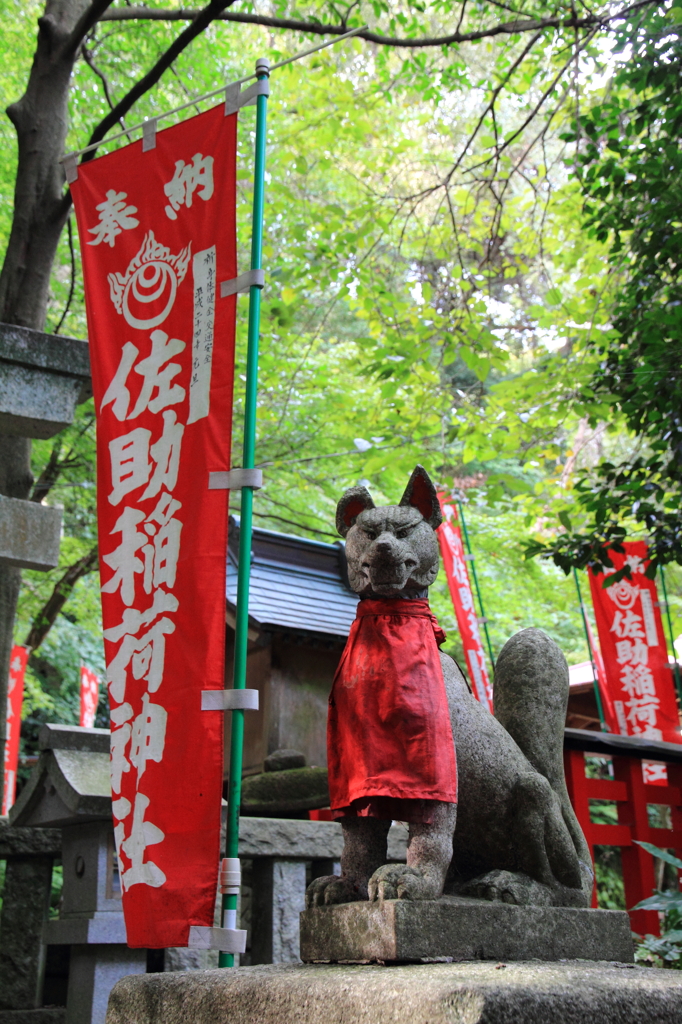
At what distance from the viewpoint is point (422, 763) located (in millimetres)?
2699

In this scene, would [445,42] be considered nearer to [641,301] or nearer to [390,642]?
[641,301]

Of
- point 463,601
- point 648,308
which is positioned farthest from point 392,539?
point 463,601

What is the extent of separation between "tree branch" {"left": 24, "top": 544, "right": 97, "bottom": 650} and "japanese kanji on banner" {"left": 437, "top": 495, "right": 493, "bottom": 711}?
477 cm

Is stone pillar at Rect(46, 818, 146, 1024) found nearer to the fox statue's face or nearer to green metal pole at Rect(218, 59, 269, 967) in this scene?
green metal pole at Rect(218, 59, 269, 967)

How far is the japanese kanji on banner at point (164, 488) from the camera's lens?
3.09 meters

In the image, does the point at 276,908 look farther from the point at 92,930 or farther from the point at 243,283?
the point at 243,283

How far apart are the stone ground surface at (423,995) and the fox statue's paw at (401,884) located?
0.20 metres

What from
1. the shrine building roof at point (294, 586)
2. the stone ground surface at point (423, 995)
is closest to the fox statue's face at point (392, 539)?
the stone ground surface at point (423, 995)

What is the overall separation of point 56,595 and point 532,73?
8728 mm

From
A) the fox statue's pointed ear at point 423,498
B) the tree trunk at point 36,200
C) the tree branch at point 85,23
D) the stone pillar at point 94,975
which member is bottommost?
the stone pillar at point 94,975

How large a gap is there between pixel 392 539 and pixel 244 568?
668mm

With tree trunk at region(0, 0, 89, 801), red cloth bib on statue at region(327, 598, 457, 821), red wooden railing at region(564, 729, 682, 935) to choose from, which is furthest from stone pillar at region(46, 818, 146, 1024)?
red wooden railing at region(564, 729, 682, 935)

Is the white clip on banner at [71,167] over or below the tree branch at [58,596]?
over

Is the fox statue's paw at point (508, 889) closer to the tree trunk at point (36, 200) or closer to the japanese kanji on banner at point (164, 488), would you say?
the japanese kanji on banner at point (164, 488)
